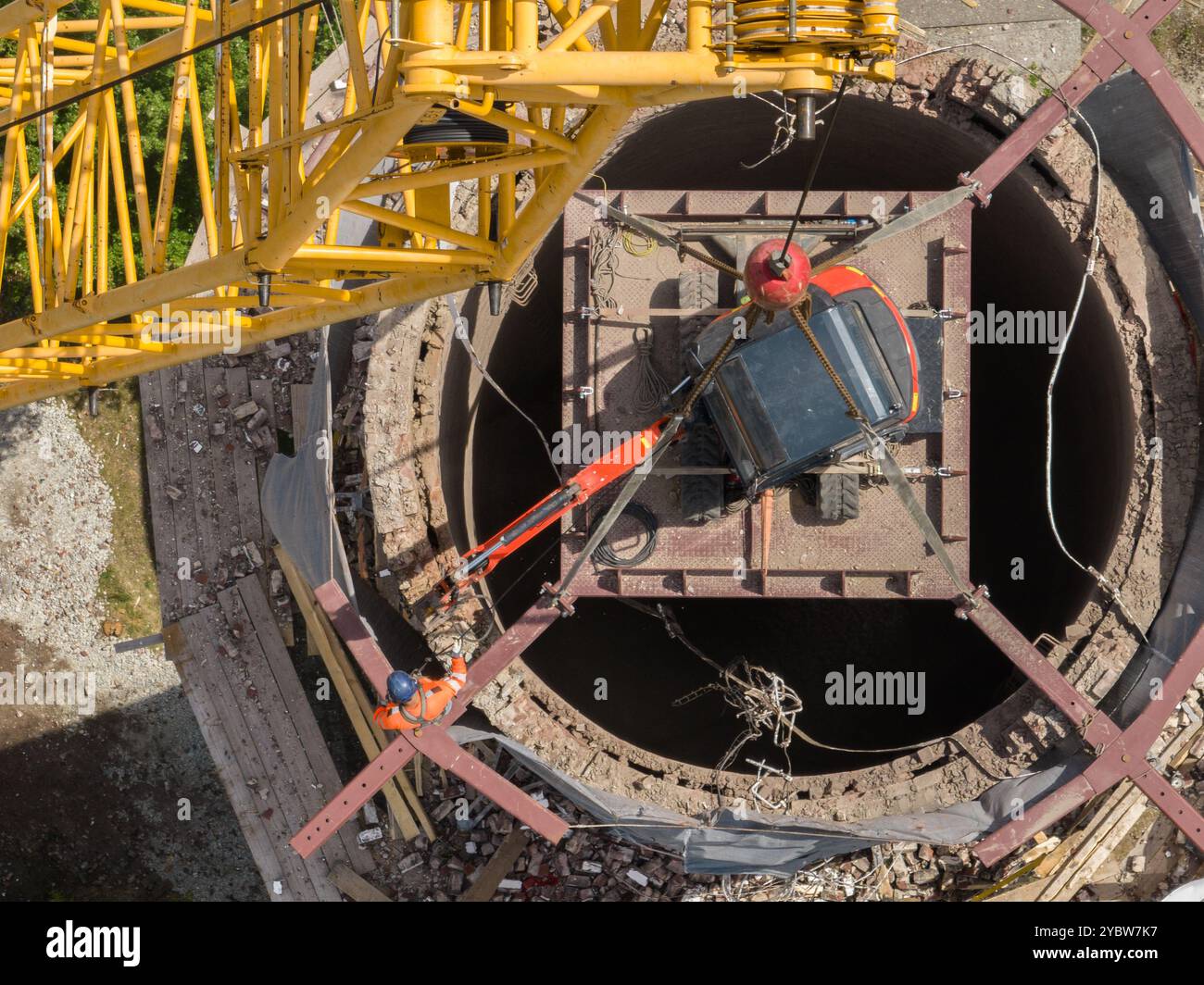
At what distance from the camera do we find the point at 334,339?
13.0 meters

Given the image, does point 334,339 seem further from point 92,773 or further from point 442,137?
point 92,773

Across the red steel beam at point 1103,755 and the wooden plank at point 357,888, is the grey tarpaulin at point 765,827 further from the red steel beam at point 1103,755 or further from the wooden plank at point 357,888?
the wooden plank at point 357,888

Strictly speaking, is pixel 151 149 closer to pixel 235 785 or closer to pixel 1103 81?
pixel 235 785

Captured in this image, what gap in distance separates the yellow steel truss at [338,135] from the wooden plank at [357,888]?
6.53 metres

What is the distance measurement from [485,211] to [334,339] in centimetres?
423

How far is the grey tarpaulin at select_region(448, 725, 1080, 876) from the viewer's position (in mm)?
11164

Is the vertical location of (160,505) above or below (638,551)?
above

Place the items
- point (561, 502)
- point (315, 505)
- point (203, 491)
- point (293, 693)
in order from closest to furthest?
point (561, 502) → point (315, 505) → point (293, 693) → point (203, 491)

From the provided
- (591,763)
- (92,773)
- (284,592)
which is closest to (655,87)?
(591,763)

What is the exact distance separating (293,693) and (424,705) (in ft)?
12.5

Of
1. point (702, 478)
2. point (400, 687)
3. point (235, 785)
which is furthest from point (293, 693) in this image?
point (702, 478)

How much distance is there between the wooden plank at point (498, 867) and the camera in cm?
1315

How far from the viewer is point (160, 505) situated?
14492mm

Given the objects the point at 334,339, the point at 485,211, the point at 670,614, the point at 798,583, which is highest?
the point at 485,211
